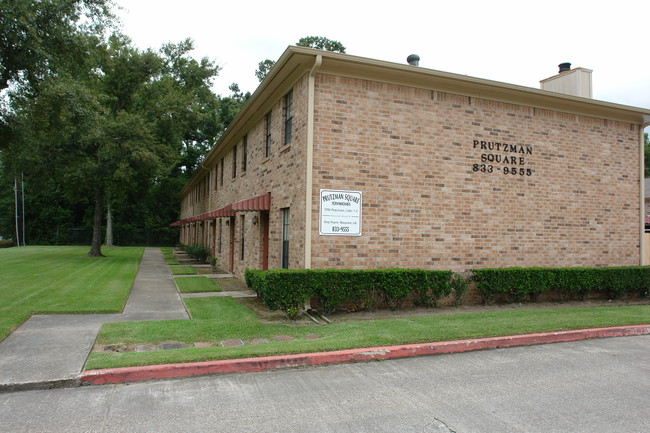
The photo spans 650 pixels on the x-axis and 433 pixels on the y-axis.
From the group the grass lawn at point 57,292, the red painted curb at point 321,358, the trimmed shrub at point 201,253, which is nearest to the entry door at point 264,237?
the grass lawn at point 57,292

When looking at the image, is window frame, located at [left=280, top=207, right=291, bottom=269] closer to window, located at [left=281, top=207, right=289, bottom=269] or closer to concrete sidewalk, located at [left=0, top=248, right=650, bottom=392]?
window, located at [left=281, top=207, right=289, bottom=269]

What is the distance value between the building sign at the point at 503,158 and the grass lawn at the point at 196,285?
25.5 ft

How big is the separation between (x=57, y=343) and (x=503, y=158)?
389 inches

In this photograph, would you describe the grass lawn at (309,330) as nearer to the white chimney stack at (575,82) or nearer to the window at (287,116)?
the window at (287,116)

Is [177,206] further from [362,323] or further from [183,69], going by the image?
[362,323]

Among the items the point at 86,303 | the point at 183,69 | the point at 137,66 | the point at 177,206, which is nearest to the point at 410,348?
the point at 86,303

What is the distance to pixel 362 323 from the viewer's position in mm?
7961

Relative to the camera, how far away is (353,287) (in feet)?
28.4

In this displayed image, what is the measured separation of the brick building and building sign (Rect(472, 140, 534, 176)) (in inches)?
1.3

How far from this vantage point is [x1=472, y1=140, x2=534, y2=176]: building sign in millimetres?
10586

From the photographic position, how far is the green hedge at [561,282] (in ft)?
32.8

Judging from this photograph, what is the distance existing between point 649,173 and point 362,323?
63.0m

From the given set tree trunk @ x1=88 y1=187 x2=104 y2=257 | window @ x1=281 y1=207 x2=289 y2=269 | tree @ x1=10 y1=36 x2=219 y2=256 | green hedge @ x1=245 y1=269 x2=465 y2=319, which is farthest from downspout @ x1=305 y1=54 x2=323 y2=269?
tree trunk @ x1=88 y1=187 x2=104 y2=257

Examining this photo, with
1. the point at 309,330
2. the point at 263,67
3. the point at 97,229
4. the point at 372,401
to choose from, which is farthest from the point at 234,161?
the point at 263,67
